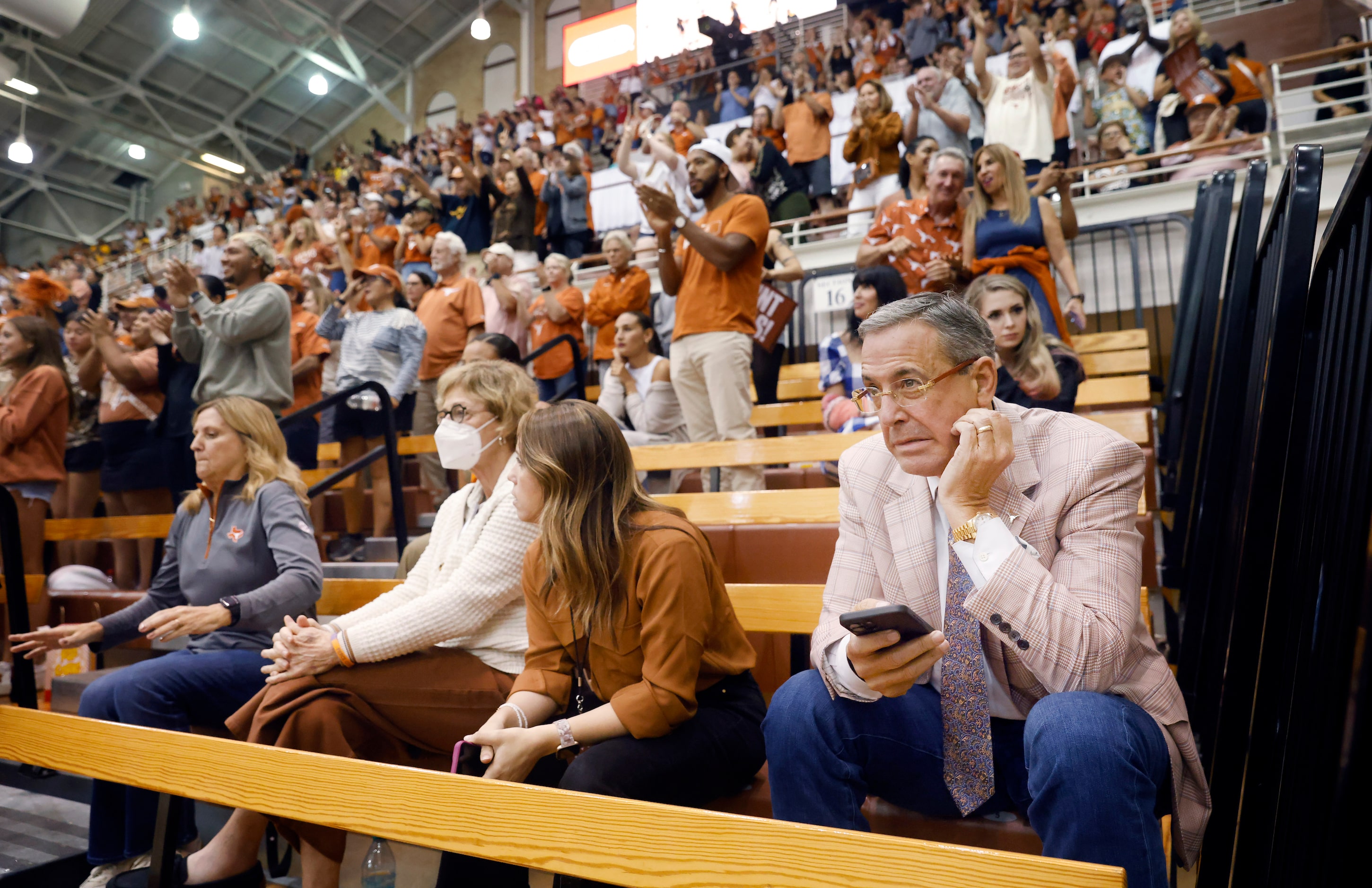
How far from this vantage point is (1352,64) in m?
5.93

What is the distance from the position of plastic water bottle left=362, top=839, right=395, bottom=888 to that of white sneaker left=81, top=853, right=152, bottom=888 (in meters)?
0.46

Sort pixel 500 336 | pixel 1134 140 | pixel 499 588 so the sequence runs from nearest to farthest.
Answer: pixel 499 588 → pixel 500 336 → pixel 1134 140

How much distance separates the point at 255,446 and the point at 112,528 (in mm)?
1970

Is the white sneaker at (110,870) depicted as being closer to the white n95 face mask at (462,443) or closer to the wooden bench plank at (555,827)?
the wooden bench plank at (555,827)

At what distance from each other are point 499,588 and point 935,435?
106cm

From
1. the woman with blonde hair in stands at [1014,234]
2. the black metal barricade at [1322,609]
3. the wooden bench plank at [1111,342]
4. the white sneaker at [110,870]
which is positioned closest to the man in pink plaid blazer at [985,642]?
the black metal barricade at [1322,609]

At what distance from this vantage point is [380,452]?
3.82 m

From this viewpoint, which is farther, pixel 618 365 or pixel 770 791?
pixel 618 365

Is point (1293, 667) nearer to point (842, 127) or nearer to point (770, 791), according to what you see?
point (770, 791)

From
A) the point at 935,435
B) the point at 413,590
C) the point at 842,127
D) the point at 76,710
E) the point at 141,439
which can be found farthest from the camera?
the point at 842,127

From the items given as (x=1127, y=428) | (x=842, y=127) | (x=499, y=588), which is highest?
(x=842, y=127)

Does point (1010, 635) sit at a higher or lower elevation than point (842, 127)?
lower

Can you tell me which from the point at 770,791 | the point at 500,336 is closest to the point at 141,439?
the point at 500,336

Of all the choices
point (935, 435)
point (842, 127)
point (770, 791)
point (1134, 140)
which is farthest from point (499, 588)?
point (842, 127)
